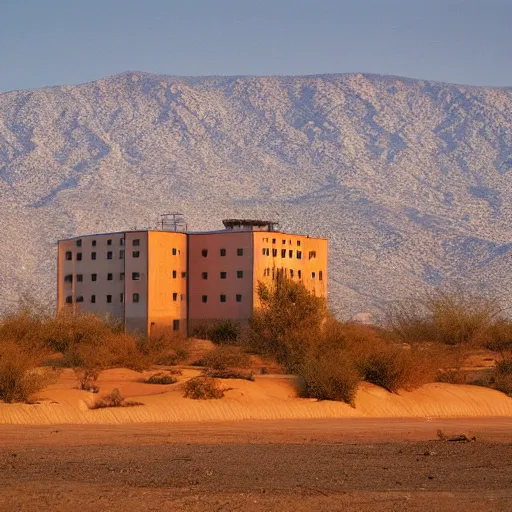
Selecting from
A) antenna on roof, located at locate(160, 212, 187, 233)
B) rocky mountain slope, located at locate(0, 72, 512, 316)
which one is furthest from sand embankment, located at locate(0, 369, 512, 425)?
rocky mountain slope, located at locate(0, 72, 512, 316)

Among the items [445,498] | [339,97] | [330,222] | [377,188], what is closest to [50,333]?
[445,498]

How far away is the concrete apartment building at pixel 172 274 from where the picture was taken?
72.1 metres

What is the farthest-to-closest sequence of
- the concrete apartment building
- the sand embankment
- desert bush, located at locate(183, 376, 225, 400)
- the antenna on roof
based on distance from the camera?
the antenna on roof < the concrete apartment building < desert bush, located at locate(183, 376, 225, 400) < the sand embankment

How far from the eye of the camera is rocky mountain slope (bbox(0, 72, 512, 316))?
12619 centimetres

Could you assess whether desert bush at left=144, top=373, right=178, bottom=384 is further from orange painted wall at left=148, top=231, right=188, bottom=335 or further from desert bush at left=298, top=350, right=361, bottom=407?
orange painted wall at left=148, top=231, right=188, bottom=335

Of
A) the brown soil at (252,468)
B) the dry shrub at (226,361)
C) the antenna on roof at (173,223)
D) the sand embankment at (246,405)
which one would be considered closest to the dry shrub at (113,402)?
the sand embankment at (246,405)

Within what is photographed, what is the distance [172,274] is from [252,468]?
53.5 m

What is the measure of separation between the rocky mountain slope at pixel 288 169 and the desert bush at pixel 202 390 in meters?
68.6

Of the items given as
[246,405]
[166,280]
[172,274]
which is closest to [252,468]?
[246,405]

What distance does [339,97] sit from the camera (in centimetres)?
19050

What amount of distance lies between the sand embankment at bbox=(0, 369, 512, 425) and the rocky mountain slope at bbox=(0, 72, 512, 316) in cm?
6500

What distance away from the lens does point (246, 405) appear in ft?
105

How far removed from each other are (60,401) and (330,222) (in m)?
107

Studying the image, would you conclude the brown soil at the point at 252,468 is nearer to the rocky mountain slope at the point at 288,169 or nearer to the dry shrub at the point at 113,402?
the dry shrub at the point at 113,402
